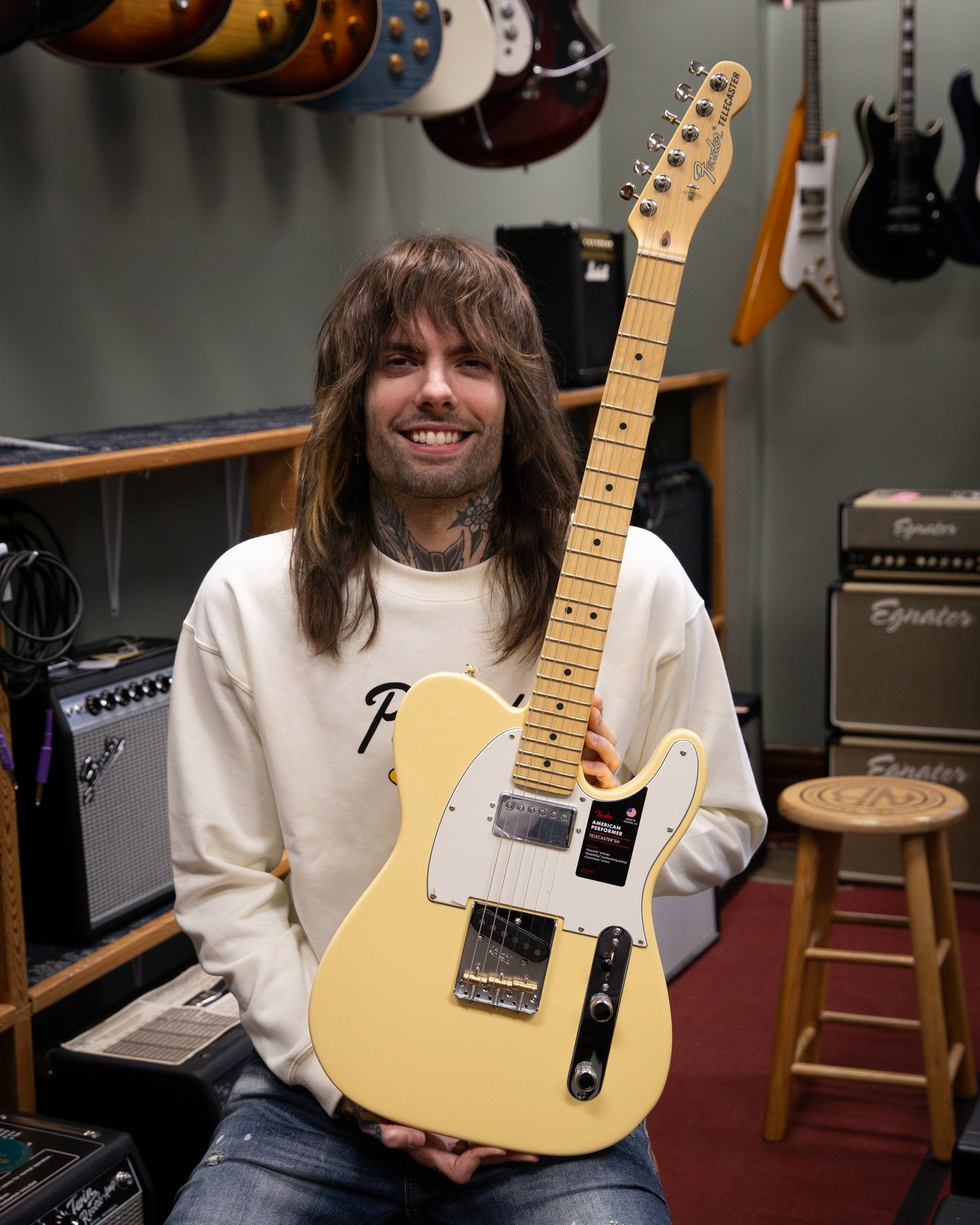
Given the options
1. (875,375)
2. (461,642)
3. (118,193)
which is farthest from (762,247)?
(461,642)

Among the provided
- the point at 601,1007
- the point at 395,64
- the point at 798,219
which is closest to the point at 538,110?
the point at 395,64

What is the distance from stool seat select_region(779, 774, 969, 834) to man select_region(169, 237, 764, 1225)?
0.99 metres

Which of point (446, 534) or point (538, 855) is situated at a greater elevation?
point (446, 534)

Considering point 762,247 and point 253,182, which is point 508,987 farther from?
point 762,247

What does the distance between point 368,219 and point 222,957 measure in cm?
194

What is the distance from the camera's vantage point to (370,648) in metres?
1.42

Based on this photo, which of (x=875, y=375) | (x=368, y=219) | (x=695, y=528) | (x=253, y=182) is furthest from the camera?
(x=875, y=375)

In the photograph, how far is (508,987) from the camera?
1.19 meters

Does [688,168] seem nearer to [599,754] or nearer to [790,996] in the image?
[599,754]

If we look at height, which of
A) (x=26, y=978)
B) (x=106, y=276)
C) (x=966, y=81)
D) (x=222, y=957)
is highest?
(x=966, y=81)

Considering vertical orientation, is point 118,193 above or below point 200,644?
above

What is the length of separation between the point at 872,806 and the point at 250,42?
1623 millimetres

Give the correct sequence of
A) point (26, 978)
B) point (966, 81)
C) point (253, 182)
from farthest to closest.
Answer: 1. point (966, 81)
2. point (253, 182)
3. point (26, 978)

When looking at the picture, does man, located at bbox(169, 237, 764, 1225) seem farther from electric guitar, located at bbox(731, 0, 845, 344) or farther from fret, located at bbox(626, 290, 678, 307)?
electric guitar, located at bbox(731, 0, 845, 344)
